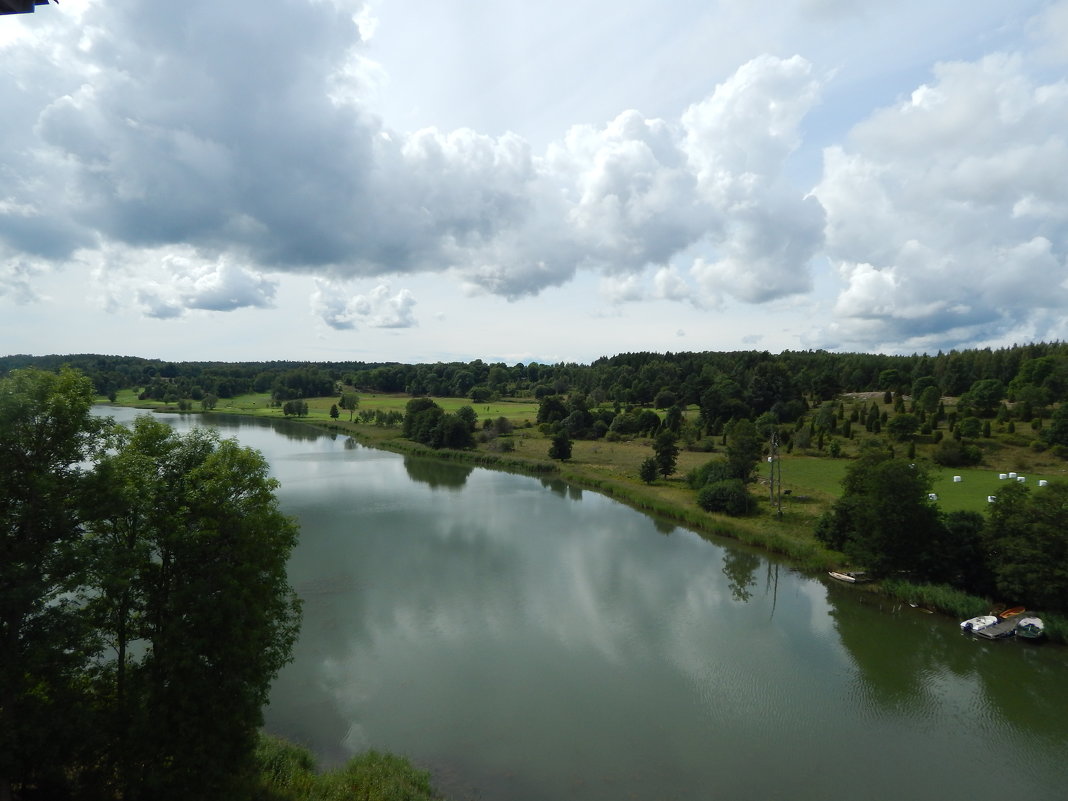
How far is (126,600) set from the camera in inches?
342

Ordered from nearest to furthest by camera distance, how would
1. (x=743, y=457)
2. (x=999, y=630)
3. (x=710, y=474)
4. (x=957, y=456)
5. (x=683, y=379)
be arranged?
(x=999, y=630), (x=743, y=457), (x=710, y=474), (x=957, y=456), (x=683, y=379)

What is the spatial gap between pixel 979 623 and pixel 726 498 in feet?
45.4

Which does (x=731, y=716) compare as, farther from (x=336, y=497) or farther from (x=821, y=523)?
(x=336, y=497)

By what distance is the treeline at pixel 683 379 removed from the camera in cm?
6322

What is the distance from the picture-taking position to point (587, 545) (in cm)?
2739

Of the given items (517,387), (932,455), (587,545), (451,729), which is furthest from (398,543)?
(517,387)

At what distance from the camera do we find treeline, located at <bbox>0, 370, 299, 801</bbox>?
7.35 m

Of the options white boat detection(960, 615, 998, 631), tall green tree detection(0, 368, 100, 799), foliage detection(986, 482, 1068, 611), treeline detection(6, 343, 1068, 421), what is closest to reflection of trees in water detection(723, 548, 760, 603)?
white boat detection(960, 615, 998, 631)

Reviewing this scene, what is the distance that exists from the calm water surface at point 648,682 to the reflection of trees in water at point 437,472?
617 inches

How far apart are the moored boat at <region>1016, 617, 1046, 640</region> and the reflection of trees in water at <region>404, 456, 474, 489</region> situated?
30.5 meters

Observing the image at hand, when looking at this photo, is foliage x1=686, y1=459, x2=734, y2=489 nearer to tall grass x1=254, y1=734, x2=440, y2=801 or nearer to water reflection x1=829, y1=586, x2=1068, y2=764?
water reflection x1=829, y1=586, x2=1068, y2=764

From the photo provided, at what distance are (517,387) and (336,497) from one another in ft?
261

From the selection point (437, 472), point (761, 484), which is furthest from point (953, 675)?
point (437, 472)

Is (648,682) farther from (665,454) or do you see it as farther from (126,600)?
(665,454)
